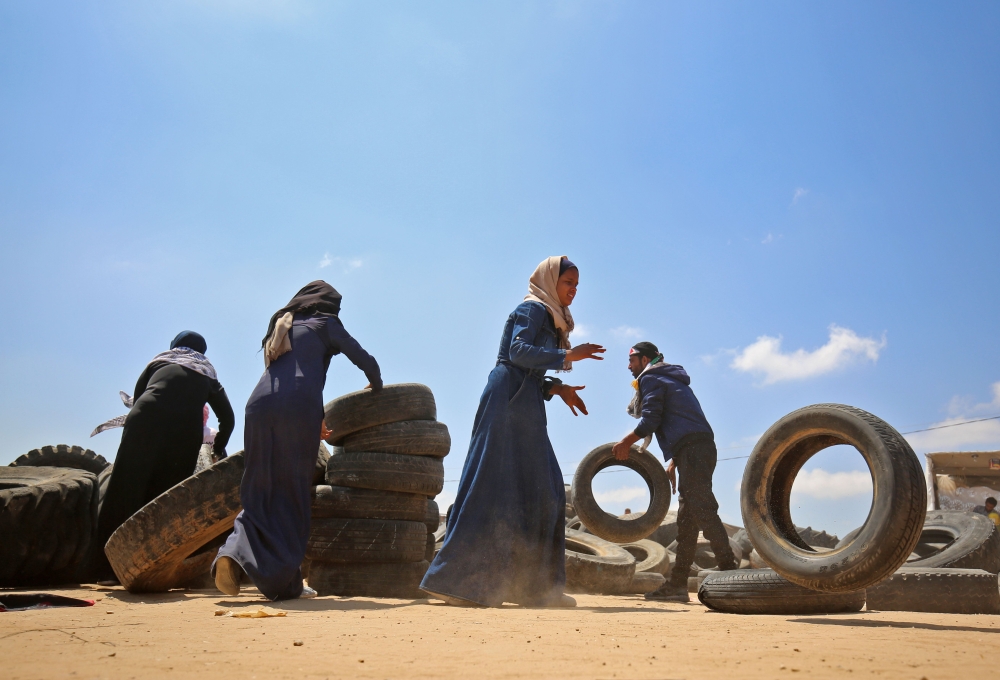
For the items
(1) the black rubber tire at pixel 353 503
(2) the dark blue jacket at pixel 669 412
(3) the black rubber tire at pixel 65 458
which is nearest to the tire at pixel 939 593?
(2) the dark blue jacket at pixel 669 412

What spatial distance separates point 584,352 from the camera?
4.59 m

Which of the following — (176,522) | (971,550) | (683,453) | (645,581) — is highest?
(683,453)

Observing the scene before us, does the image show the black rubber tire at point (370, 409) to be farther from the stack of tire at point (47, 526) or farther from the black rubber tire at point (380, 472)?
the stack of tire at point (47, 526)

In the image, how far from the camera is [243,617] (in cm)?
343

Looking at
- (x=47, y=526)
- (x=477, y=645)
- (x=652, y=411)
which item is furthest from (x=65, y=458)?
(x=477, y=645)

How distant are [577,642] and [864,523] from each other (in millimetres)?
1900

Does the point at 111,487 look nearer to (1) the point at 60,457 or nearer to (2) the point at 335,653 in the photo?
(1) the point at 60,457

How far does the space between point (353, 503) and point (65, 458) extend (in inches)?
217

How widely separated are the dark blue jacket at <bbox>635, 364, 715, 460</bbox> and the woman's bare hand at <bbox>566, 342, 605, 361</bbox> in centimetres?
163

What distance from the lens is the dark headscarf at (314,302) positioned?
4.98 metres

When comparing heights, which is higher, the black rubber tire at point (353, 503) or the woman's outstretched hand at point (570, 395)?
the woman's outstretched hand at point (570, 395)

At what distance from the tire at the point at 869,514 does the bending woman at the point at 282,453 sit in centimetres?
266

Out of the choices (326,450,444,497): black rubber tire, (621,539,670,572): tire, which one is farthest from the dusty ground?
(621,539,670,572): tire

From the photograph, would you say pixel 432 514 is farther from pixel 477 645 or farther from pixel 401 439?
pixel 477 645
